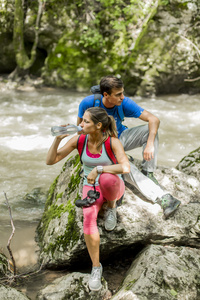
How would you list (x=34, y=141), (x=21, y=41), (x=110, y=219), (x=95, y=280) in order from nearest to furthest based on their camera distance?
(x=95, y=280) → (x=110, y=219) → (x=34, y=141) → (x=21, y=41)

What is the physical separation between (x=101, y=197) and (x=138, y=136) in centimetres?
108

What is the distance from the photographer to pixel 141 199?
13.0 feet

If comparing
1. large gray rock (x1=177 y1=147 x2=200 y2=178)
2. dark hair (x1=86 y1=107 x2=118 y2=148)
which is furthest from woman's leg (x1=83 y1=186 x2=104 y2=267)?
large gray rock (x1=177 y1=147 x2=200 y2=178)

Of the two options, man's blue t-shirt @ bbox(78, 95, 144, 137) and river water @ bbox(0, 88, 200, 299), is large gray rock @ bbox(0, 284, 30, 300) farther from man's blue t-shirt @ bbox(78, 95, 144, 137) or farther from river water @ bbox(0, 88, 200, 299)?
man's blue t-shirt @ bbox(78, 95, 144, 137)

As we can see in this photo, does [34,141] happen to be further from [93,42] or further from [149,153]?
[93,42]

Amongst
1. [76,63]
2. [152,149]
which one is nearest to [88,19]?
[76,63]

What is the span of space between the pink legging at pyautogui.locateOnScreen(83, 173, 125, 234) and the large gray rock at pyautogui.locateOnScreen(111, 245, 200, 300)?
1.90ft

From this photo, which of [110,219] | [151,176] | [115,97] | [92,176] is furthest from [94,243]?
[115,97]

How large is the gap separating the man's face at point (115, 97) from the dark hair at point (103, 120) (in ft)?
1.39

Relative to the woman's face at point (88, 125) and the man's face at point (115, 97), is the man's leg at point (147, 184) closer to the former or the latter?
the man's face at point (115, 97)

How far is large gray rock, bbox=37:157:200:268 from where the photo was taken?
3506 millimetres

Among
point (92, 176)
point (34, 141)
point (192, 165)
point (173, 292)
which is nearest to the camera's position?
point (173, 292)

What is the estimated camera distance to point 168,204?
376 cm

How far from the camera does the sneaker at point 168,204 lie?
146 inches
